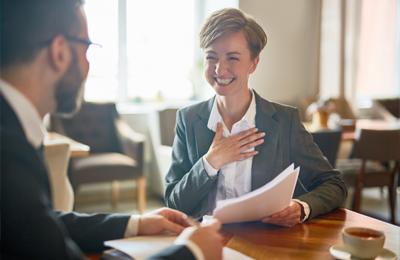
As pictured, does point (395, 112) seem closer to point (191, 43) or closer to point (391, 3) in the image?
point (391, 3)

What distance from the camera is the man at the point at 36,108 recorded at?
0.54 metres

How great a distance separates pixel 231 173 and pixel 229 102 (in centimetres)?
31

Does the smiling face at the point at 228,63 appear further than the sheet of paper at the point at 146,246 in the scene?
Yes

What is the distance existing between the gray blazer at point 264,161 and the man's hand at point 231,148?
0.05 metres

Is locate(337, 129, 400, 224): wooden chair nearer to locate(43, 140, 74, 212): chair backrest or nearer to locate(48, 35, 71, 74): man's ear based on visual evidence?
locate(43, 140, 74, 212): chair backrest

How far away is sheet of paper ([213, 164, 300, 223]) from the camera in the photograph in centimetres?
87

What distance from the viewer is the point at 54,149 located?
6.79ft

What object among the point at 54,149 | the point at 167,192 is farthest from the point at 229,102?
the point at 54,149

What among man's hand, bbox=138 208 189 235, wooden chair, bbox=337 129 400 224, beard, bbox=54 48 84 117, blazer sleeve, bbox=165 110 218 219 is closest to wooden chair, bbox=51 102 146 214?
wooden chair, bbox=337 129 400 224

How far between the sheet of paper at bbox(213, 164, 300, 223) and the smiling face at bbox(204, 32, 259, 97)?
21.1 inches

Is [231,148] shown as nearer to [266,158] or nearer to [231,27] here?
[266,158]

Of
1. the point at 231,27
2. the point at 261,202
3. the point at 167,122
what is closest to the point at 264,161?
the point at 261,202

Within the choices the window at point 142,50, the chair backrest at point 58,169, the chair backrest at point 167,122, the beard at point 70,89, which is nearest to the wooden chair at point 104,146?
the chair backrest at point 167,122

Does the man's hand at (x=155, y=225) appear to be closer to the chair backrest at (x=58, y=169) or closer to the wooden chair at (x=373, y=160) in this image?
the chair backrest at (x=58, y=169)
